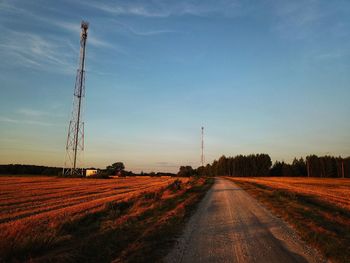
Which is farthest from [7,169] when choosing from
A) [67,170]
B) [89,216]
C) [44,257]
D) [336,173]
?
[336,173]

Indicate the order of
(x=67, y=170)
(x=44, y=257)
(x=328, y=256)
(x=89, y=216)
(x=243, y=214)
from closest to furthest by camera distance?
(x=44, y=257)
(x=328, y=256)
(x=89, y=216)
(x=243, y=214)
(x=67, y=170)

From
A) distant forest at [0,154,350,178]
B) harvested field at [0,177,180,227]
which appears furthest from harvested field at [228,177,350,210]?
distant forest at [0,154,350,178]

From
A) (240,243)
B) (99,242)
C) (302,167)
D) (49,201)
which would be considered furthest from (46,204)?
(302,167)

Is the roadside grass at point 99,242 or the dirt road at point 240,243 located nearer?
the roadside grass at point 99,242

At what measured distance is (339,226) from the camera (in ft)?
47.0

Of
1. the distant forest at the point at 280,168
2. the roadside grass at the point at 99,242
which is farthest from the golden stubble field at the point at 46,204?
the distant forest at the point at 280,168

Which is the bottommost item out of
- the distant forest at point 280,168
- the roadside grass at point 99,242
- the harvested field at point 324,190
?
the roadside grass at point 99,242

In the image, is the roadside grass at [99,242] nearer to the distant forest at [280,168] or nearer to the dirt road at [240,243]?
the dirt road at [240,243]

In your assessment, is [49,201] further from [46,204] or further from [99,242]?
[99,242]

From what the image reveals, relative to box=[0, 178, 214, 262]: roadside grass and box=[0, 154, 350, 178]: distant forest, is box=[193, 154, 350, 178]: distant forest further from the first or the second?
box=[0, 178, 214, 262]: roadside grass

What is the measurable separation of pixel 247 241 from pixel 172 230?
2.97 metres

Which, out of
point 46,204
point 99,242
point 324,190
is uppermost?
point 324,190

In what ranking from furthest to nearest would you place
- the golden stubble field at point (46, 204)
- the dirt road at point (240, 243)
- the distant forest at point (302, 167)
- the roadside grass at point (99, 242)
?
the distant forest at point (302, 167), the golden stubble field at point (46, 204), the dirt road at point (240, 243), the roadside grass at point (99, 242)

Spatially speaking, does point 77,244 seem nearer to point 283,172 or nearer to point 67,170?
point 67,170
